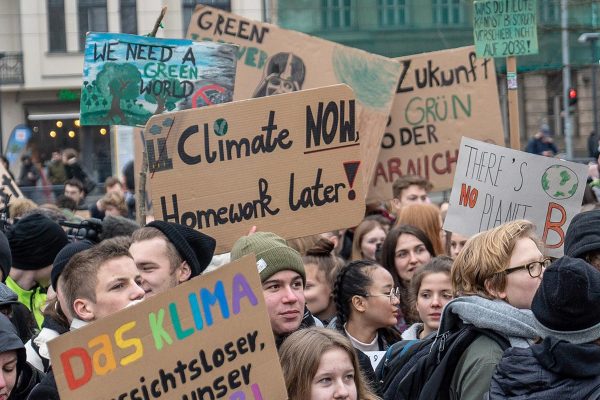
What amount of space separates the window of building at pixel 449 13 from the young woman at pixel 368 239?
8.31m

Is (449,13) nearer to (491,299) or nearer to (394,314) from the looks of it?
(394,314)

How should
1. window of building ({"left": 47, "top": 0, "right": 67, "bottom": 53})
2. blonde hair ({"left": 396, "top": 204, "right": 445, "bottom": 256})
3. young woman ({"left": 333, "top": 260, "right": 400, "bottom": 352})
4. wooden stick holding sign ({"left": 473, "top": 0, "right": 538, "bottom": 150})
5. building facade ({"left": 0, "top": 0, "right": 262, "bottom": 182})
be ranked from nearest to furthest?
young woman ({"left": 333, "top": 260, "right": 400, "bottom": 352})
blonde hair ({"left": 396, "top": 204, "right": 445, "bottom": 256})
wooden stick holding sign ({"left": 473, "top": 0, "right": 538, "bottom": 150})
building facade ({"left": 0, "top": 0, "right": 262, "bottom": 182})
window of building ({"left": 47, "top": 0, "right": 67, "bottom": 53})

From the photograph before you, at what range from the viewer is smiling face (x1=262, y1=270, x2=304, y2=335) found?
15.1 ft

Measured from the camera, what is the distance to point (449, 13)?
15.8 m

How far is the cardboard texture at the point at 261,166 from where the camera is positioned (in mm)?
5781

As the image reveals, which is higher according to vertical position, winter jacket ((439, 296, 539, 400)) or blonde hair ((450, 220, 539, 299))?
blonde hair ((450, 220, 539, 299))

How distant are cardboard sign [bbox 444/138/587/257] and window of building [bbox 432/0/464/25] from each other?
9.49 metres

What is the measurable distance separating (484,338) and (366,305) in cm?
154

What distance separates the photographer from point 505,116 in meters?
28.1

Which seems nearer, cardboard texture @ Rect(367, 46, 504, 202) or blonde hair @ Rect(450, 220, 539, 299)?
blonde hair @ Rect(450, 220, 539, 299)

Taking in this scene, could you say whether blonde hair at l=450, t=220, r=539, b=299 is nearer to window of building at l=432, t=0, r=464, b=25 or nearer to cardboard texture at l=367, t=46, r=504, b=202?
cardboard texture at l=367, t=46, r=504, b=202

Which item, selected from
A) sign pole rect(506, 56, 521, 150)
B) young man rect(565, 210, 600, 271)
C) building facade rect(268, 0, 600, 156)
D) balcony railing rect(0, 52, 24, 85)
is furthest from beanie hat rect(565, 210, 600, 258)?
balcony railing rect(0, 52, 24, 85)

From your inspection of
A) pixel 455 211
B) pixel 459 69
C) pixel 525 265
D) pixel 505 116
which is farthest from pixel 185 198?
pixel 505 116

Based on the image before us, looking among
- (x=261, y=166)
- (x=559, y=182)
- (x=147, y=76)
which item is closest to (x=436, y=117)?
(x=147, y=76)
